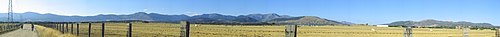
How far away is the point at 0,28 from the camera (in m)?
36.2

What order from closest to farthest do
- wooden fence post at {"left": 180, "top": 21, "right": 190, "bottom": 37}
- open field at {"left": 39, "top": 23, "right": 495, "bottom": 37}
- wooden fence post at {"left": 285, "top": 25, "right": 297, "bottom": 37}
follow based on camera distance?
wooden fence post at {"left": 285, "top": 25, "right": 297, "bottom": 37}
wooden fence post at {"left": 180, "top": 21, "right": 190, "bottom": 37}
open field at {"left": 39, "top": 23, "right": 495, "bottom": 37}

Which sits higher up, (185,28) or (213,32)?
(185,28)

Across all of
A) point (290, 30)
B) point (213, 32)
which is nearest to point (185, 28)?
point (290, 30)

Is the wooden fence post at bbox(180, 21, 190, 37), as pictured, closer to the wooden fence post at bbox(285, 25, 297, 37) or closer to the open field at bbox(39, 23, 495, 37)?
the wooden fence post at bbox(285, 25, 297, 37)

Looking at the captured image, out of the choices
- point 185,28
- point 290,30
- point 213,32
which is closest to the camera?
point 290,30

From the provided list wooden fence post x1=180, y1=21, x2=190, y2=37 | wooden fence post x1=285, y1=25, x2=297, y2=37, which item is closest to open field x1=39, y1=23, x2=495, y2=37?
wooden fence post x1=180, y1=21, x2=190, y2=37

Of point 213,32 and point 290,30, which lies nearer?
point 290,30

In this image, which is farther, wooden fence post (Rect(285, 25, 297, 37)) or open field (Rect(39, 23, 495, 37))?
open field (Rect(39, 23, 495, 37))

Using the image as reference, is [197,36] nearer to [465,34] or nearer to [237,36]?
[237,36]

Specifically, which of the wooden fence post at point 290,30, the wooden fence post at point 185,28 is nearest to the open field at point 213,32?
the wooden fence post at point 185,28

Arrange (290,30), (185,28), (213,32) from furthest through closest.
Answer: (213,32) → (185,28) → (290,30)

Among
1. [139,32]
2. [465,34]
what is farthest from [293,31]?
[139,32]

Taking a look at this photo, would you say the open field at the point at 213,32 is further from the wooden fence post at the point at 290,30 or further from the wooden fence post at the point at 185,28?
the wooden fence post at the point at 290,30

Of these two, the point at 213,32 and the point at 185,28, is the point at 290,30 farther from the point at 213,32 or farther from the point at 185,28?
the point at 213,32
